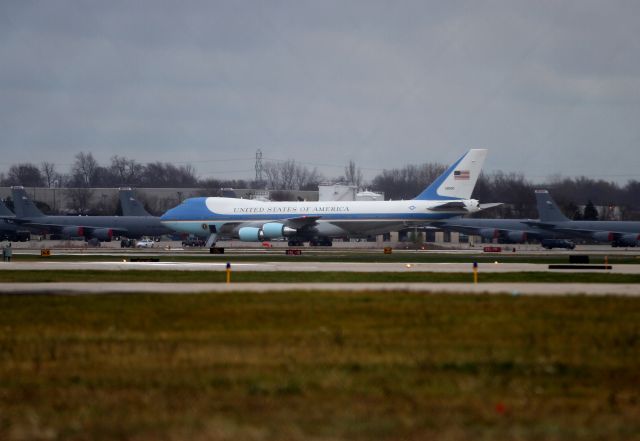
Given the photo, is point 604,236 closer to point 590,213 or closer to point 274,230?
point 590,213

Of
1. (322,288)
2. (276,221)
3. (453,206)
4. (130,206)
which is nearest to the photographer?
(322,288)

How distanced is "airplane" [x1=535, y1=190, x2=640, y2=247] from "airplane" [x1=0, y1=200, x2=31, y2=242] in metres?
59.3

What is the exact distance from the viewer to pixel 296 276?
126 feet

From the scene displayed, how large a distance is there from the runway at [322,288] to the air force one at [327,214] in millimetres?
48424

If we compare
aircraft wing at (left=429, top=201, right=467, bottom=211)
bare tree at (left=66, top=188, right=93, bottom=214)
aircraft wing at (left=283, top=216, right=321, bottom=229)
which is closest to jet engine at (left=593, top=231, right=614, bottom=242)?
aircraft wing at (left=429, top=201, right=467, bottom=211)

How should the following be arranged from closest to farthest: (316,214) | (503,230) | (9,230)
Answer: (316,214), (503,230), (9,230)

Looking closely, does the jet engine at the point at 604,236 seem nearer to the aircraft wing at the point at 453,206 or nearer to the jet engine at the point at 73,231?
the aircraft wing at the point at 453,206

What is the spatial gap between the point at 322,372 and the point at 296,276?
77.3 feet

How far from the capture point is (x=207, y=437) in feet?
35.8

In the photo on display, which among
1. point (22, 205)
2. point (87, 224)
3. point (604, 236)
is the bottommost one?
point (604, 236)

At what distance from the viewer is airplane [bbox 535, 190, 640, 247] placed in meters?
96.6

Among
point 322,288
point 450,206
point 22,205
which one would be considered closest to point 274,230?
point 450,206

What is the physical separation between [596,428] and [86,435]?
19.3 feet

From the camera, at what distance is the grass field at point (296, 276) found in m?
35.6
